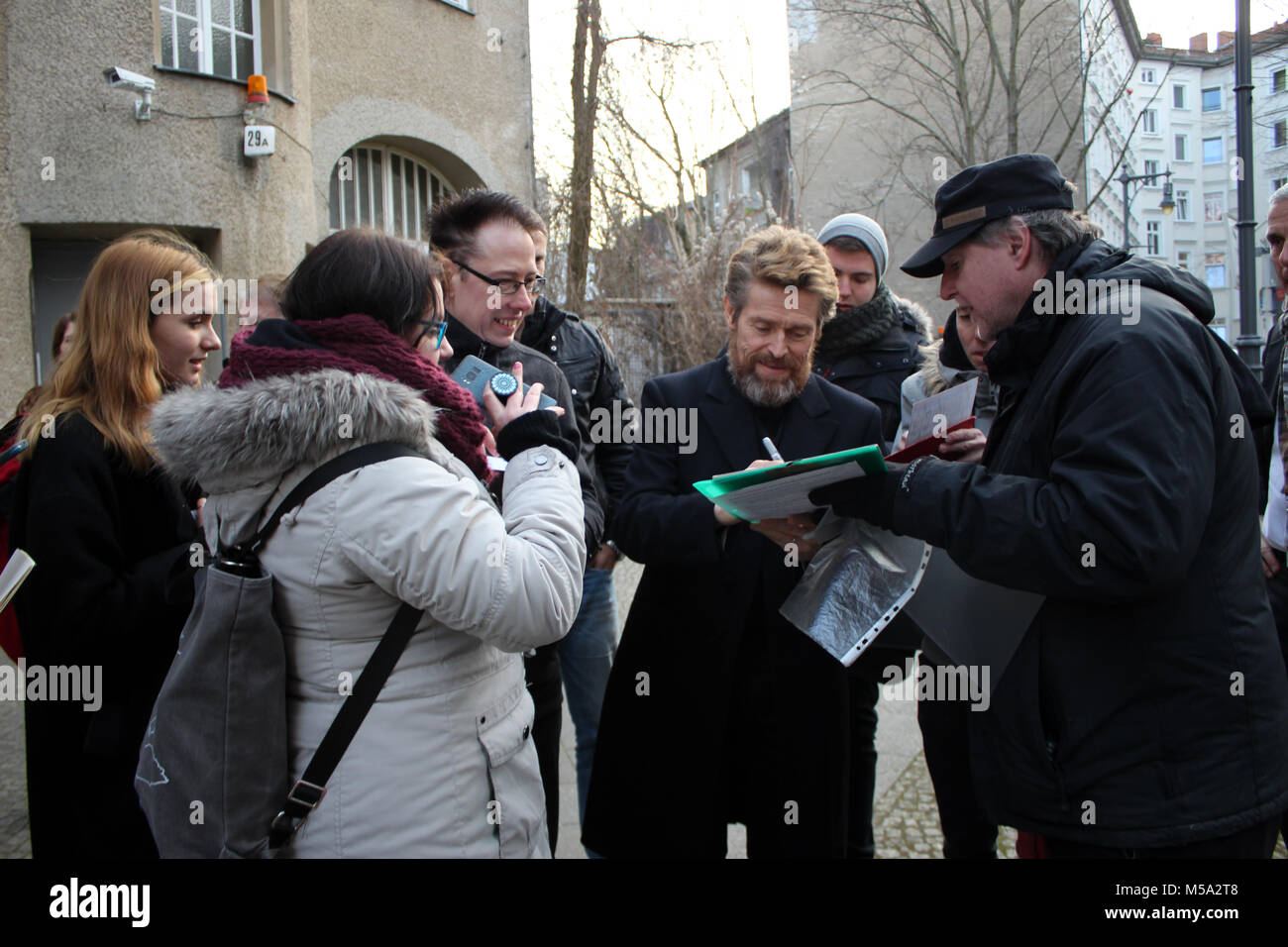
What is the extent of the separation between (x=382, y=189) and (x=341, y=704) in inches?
416

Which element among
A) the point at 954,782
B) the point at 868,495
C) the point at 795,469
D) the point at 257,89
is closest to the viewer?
the point at 795,469

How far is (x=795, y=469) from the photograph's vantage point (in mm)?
1873

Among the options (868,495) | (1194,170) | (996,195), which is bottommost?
(868,495)

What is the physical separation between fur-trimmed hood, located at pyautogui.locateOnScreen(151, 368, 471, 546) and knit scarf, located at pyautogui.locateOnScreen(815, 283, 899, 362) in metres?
2.22

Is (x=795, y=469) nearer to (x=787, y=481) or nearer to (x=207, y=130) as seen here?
(x=787, y=481)

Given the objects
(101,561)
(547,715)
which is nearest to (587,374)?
(547,715)

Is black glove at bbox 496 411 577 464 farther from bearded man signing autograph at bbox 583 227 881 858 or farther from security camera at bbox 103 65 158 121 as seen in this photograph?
security camera at bbox 103 65 158 121

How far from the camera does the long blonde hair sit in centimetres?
241

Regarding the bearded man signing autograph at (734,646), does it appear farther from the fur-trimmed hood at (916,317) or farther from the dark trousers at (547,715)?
the fur-trimmed hood at (916,317)

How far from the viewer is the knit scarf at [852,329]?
142 inches

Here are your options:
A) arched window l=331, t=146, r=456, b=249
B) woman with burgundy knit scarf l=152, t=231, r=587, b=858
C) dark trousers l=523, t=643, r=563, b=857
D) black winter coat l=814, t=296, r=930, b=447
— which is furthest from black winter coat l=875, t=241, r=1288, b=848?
arched window l=331, t=146, r=456, b=249

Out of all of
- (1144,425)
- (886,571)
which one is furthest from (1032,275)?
(886,571)

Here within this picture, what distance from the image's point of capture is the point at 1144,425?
5.43 ft

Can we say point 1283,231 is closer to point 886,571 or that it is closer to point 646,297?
point 886,571
